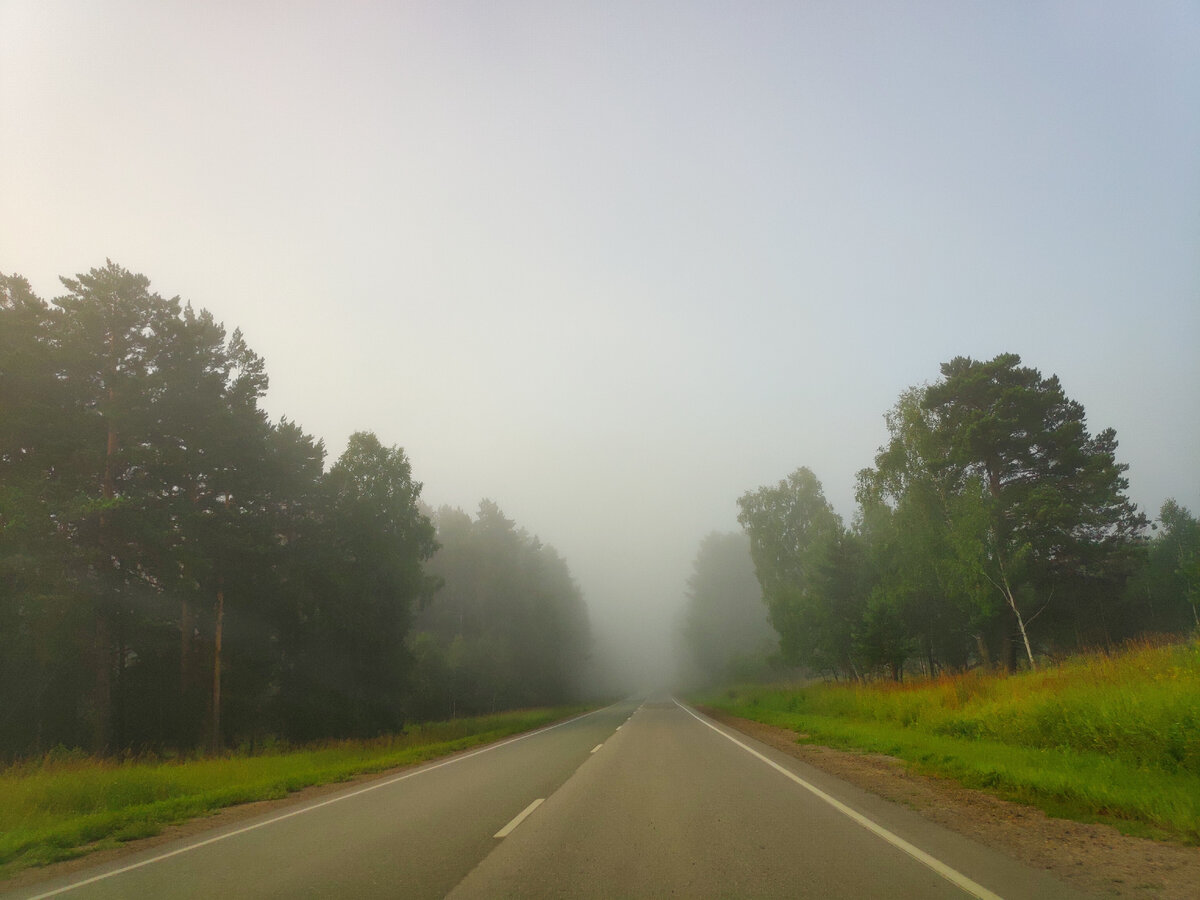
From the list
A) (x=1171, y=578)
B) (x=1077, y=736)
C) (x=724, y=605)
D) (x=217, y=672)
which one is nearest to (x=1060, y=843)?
(x=1077, y=736)

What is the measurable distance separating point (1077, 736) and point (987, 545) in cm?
1862

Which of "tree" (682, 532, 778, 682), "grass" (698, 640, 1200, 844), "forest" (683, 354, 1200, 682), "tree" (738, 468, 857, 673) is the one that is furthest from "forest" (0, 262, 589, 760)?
"tree" (682, 532, 778, 682)

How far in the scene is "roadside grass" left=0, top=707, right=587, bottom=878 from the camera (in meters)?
8.18

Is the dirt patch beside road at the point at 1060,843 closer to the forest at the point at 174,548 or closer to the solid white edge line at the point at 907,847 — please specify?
the solid white edge line at the point at 907,847

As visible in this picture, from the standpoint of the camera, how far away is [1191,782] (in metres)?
7.38

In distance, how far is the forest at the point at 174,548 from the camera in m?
19.8

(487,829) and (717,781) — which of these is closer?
(487,829)

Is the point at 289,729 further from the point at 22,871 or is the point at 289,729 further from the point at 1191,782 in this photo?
the point at 1191,782

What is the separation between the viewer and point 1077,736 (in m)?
10.4

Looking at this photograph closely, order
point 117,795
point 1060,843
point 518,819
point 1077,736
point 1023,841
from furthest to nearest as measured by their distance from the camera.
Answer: point 117,795 → point 1077,736 → point 518,819 → point 1023,841 → point 1060,843

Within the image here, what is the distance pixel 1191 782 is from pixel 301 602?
97.6ft

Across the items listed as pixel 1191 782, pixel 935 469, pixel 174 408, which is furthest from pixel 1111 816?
pixel 174 408

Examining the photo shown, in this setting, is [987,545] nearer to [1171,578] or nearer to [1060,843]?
[1060,843]

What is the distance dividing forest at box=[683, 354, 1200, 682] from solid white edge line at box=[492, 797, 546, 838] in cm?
2055
